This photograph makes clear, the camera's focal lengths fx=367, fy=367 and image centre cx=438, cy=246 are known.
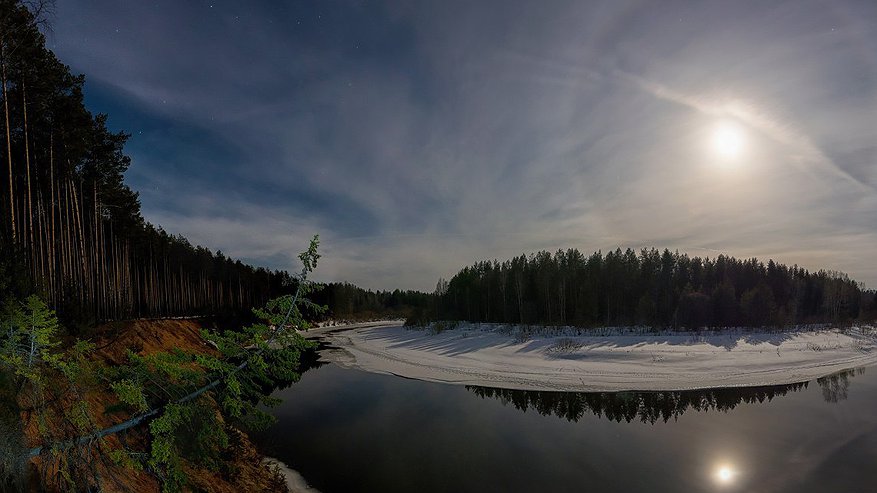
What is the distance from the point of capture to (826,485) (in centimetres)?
1013

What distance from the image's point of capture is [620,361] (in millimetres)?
28031

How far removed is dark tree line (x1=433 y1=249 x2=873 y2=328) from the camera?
51500 millimetres

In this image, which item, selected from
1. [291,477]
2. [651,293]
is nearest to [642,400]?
[291,477]

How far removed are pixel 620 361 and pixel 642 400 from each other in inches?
395

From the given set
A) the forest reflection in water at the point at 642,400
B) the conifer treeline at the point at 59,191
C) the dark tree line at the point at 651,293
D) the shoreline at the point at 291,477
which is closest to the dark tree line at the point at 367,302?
the dark tree line at the point at 651,293

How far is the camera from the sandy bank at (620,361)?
22.7m

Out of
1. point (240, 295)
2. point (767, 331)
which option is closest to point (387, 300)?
point (240, 295)

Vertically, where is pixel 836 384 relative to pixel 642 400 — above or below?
below

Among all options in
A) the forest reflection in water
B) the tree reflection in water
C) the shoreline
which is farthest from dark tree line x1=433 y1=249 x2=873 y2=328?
the shoreline

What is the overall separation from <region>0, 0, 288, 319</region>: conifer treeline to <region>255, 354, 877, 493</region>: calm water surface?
9.99 metres

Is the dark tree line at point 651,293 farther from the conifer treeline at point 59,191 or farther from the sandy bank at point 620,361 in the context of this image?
the conifer treeline at point 59,191

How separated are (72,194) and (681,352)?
4411 centimetres

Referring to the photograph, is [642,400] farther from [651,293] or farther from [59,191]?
[651,293]

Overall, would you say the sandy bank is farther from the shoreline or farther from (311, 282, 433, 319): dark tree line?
(311, 282, 433, 319): dark tree line
